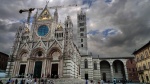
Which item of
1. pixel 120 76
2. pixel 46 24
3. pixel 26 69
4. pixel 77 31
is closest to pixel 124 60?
pixel 120 76

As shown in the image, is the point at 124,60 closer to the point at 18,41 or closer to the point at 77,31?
the point at 77,31

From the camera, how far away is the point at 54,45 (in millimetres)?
28453

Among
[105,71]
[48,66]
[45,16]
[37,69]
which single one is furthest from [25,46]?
[105,71]

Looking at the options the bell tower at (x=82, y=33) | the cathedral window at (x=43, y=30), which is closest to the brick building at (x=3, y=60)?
the cathedral window at (x=43, y=30)

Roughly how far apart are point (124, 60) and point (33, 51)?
117ft

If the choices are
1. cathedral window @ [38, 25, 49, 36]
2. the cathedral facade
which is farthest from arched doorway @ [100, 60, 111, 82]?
cathedral window @ [38, 25, 49, 36]

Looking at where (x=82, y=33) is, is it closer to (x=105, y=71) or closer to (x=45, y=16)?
(x=105, y=71)

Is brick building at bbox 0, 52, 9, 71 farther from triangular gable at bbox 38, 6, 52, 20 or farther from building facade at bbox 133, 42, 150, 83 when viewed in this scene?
building facade at bbox 133, 42, 150, 83

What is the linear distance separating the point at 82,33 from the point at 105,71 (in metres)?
19.2

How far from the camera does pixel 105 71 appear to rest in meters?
48.7

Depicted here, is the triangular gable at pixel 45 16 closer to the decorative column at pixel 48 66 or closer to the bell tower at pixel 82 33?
the decorative column at pixel 48 66

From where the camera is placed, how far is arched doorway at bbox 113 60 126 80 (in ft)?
153

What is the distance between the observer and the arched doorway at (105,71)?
47469mm

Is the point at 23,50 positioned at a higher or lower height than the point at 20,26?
lower
